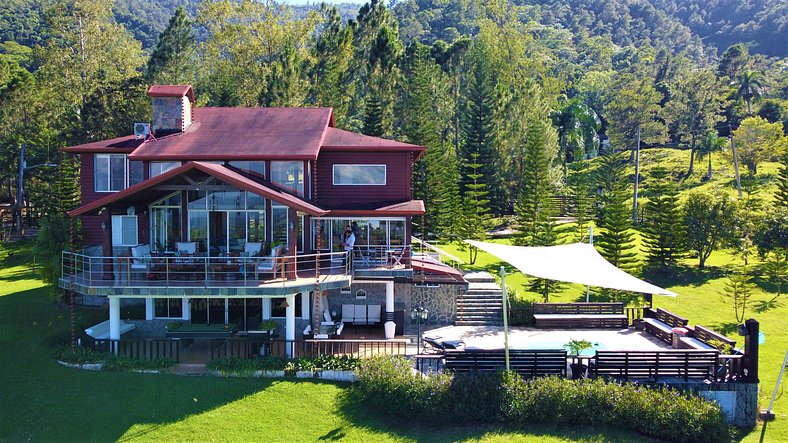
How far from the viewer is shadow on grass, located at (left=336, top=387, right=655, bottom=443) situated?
11.9 metres

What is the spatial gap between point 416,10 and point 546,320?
115578 millimetres

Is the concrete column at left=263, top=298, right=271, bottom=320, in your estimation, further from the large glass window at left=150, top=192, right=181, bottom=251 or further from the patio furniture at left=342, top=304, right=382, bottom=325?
the large glass window at left=150, top=192, right=181, bottom=251

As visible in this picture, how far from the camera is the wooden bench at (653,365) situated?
13.4m

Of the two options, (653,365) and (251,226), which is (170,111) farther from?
(653,365)

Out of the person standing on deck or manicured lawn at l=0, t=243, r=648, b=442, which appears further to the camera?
Answer: the person standing on deck

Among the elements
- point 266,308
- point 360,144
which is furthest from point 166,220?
point 360,144

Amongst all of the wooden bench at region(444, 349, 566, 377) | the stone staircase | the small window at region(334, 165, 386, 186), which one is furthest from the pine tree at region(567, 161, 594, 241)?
the wooden bench at region(444, 349, 566, 377)

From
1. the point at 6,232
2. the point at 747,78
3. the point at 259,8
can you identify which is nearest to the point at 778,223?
the point at 259,8

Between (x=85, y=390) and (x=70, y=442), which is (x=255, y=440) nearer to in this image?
(x=70, y=442)

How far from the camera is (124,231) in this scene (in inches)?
734

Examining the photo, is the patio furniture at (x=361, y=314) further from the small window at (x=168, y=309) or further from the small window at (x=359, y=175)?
the small window at (x=168, y=309)

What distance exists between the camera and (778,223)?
24109 millimetres

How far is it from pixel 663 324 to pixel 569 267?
4.26m

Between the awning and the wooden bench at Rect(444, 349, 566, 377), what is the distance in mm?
1729
